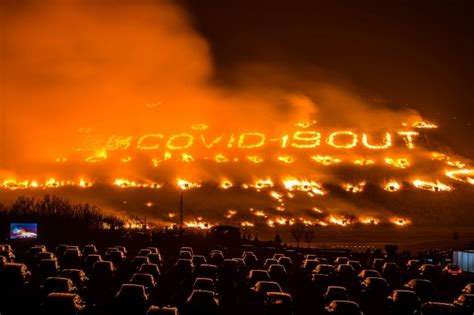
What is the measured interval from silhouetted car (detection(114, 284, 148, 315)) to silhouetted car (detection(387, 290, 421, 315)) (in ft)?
36.2

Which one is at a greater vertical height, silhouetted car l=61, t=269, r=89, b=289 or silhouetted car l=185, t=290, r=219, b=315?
silhouetted car l=61, t=269, r=89, b=289

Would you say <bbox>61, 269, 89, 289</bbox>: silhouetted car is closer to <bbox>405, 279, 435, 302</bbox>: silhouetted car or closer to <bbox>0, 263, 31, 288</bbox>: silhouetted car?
<bbox>0, 263, 31, 288</bbox>: silhouetted car

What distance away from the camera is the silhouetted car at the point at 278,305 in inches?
1068

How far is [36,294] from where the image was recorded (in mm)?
30656

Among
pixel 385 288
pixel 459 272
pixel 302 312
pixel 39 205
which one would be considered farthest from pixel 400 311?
pixel 39 205

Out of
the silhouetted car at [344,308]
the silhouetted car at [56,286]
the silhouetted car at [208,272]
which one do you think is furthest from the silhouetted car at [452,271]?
the silhouetted car at [56,286]

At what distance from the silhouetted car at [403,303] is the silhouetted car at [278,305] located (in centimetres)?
581

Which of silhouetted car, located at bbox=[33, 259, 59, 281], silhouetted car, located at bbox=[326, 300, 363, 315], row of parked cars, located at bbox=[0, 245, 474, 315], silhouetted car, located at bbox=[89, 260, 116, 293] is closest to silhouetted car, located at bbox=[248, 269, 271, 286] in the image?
row of parked cars, located at bbox=[0, 245, 474, 315]

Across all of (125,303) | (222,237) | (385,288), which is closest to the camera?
(125,303)

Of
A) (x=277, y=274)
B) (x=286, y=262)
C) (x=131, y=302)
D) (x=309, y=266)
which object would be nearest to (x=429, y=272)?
(x=309, y=266)

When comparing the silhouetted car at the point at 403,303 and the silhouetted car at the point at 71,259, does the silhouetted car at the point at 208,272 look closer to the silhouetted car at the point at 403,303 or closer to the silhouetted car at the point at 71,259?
the silhouetted car at the point at 71,259

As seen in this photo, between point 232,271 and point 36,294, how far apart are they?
1761 cm

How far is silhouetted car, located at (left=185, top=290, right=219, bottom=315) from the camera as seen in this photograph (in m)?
25.8

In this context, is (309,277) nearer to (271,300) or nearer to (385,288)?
(385,288)
